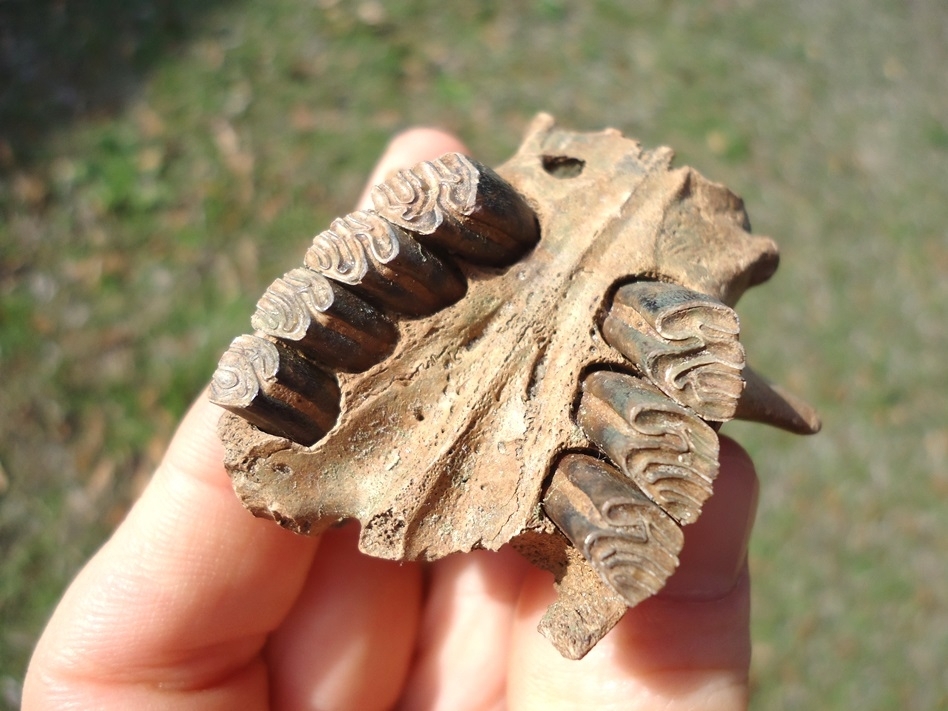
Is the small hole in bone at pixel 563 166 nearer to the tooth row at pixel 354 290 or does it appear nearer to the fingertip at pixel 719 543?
the tooth row at pixel 354 290

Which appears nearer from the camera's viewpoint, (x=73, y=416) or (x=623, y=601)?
(x=623, y=601)

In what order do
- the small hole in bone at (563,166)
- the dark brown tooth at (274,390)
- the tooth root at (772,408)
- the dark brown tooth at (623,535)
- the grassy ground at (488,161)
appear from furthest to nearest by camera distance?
1. the grassy ground at (488,161)
2. the small hole in bone at (563,166)
3. the tooth root at (772,408)
4. the dark brown tooth at (274,390)
5. the dark brown tooth at (623,535)

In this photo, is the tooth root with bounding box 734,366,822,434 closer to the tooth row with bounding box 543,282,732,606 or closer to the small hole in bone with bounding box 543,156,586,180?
the tooth row with bounding box 543,282,732,606

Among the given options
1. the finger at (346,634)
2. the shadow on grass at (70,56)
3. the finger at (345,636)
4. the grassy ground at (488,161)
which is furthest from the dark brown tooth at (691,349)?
the shadow on grass at (70,56)

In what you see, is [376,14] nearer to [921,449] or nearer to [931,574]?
[921,449]

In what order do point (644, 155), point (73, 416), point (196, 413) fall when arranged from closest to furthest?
point (644, 155) → point (196, 413) → point (73, 416)

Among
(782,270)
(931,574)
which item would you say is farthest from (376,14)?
(931,574)
